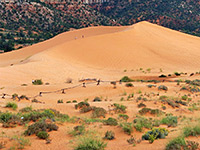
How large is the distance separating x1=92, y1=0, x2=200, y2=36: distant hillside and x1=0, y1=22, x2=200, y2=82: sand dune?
143ft

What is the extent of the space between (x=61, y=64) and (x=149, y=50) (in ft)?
43.9

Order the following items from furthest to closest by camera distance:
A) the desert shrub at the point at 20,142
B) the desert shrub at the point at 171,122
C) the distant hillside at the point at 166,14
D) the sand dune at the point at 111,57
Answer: the distant hillside at the point at 166,14 < the sand dune at the point at 111,57 < the desert shrub at the point at 171,122 < the desert shrub at the point at 20,142

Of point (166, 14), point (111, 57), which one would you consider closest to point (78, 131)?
point (111, 57)

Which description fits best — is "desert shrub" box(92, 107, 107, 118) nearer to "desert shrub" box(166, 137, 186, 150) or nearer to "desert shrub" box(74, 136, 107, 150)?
"desert shrub" box(74, 136, 107, 150)

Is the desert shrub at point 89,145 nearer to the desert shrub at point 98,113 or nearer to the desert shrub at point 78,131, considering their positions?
the desert shrub at point 78,131

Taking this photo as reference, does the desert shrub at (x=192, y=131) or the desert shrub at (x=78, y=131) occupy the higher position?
the desert shrub at (x=192, y=131)

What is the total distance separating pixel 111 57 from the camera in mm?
33188

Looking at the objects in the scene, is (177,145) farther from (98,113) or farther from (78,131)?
(98,113)

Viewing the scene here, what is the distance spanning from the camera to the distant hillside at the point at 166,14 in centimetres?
8654

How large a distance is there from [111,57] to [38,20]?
169 ft

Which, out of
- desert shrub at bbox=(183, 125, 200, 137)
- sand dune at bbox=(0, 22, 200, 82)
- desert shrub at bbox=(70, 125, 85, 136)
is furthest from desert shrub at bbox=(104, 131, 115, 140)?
sand dune at bbox=(0, 22, 200, 82)

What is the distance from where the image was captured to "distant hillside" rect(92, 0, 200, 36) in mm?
86537

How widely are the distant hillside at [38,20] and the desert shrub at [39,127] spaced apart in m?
54.3

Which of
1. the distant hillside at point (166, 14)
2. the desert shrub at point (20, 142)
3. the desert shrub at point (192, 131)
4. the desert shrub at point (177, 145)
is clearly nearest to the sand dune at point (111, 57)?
the desert shrub at point (20, 142)
